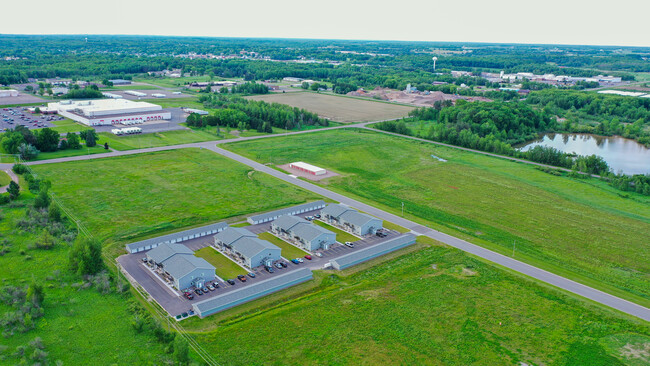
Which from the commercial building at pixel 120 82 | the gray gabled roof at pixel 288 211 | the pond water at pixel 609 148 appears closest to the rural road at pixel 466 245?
the gray gabled roof at pixel 288 211

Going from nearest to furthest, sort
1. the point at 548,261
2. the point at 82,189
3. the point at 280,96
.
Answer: the point at 548,261
the point at 82,189
the point at 280,96

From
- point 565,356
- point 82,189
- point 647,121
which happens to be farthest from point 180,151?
point 647,121

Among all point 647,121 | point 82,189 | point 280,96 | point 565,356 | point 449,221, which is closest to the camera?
point 565,356

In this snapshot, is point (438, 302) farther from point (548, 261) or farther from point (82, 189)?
point (82, 189)

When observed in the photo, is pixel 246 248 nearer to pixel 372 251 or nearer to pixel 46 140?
pixel 372 251

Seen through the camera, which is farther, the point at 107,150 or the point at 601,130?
the point at 601,130

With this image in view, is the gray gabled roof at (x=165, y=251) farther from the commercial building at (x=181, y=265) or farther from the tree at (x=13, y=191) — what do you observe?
the tree at (x=13, y=191)
